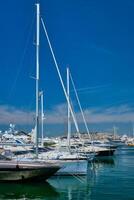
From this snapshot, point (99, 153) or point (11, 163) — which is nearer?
point (11, 163)

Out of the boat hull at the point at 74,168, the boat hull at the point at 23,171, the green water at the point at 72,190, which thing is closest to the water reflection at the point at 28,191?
the green water at the point at 72,190

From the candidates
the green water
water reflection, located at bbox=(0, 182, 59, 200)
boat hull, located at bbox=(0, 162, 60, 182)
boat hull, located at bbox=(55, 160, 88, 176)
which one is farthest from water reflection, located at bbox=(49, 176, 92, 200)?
boat hull, located at bbox=(0, 162, 60, 182)

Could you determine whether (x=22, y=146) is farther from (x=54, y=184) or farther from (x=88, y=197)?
(x=88, y=197)

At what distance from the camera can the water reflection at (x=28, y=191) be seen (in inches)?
1193

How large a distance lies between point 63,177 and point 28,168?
268 inches

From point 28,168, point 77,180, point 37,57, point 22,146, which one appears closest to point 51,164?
point 28,168

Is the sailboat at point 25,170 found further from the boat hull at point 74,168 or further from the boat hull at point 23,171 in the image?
the boat hull at point 74,168

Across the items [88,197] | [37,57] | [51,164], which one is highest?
[37,57]

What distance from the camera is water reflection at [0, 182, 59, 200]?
99.4 feet

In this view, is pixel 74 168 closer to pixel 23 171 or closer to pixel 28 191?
pixel 23 171

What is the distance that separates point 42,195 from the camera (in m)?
31.0

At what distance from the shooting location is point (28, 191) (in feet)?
106

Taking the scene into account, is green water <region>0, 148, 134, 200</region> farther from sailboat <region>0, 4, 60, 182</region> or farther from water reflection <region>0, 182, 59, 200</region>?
sailboat <region>0, 4, 60, 182</region>

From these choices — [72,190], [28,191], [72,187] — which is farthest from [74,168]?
[28,191]
